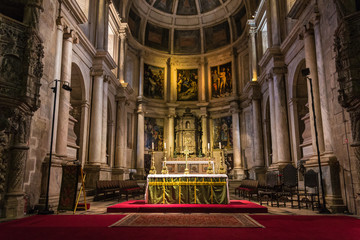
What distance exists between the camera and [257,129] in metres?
17.7

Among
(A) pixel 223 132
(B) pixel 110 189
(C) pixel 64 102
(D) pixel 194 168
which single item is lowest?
(B) pixel 110 189

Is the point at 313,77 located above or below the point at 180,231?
above

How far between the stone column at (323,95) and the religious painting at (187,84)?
15.0 m

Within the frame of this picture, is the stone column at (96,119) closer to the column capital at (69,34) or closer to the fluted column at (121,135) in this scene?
the column capital at (69,34)

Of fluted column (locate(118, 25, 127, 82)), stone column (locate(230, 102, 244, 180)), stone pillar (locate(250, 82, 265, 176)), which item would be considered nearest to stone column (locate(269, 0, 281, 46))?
stone pillar (locate(250, 82, 265, 176))

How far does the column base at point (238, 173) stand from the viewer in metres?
20.2

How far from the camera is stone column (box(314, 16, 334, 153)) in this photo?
8922 millimetres

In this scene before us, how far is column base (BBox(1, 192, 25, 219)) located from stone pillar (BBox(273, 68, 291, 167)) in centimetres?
1053

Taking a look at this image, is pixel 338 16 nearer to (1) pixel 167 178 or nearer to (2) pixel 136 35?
(1) pixel 167 178

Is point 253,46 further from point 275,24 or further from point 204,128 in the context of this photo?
point 204,128

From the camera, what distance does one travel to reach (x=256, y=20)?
61.3 feet

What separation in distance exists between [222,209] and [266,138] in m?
9.90

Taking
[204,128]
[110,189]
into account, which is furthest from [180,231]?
[204,128]

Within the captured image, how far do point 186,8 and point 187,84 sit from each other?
6491 mm
